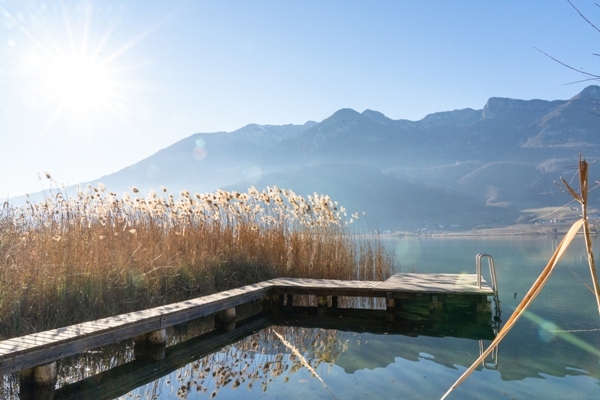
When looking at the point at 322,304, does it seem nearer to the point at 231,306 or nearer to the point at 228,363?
the point at 231,306

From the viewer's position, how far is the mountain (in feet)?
304

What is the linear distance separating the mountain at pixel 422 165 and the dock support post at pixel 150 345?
158 ft

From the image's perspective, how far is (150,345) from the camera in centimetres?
509

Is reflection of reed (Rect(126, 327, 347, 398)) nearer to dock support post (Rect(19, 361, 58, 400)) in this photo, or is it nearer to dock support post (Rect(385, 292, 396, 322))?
dock support post (Rect(19, 361, 58, 400))

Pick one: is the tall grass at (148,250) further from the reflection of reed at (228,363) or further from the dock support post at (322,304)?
the dock support post at (322,304)

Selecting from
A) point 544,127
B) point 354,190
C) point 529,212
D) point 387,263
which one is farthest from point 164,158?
point 387,263

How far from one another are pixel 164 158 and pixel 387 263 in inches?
7330

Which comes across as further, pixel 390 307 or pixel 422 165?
pixel 422 165

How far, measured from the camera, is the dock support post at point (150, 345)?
5.05 metres

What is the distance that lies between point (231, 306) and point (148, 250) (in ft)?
4.69

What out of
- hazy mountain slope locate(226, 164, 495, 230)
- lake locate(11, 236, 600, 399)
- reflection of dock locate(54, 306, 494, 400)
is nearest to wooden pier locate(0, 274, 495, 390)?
reflection of dock locate(54, 306, 494, 400)

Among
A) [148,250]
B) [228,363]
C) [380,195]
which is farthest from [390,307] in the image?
[380,195]

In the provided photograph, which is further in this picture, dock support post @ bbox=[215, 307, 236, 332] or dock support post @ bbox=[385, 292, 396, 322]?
dock support post @ bbox=[385, 292, 396, 322]

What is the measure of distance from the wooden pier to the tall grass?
25.5 inches
